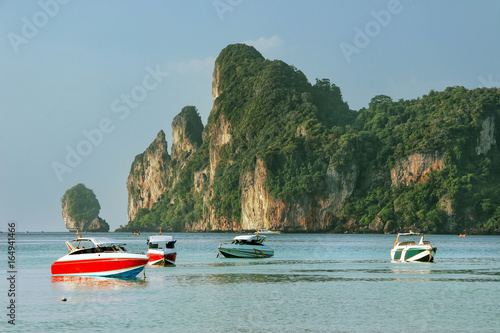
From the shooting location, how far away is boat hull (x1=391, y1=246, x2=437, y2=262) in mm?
61531

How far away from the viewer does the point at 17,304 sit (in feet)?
105

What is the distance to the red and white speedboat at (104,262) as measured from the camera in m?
43.4

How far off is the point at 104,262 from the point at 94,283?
2.35 metres

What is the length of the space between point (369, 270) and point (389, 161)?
133m

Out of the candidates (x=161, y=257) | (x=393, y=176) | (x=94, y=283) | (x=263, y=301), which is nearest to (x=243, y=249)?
(x=161, y=257)

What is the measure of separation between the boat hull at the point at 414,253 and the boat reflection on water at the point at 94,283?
28.8m

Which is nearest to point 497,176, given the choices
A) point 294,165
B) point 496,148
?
point 496,148

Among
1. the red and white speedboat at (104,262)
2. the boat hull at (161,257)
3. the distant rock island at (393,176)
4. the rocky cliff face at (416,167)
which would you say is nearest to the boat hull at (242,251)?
the boat hull at (161,257)

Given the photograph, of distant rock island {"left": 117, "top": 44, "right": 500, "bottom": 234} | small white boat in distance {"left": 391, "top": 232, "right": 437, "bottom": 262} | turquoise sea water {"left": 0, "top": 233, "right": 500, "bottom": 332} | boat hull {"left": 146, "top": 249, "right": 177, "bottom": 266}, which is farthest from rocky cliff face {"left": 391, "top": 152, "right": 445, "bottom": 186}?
boat hull {"left": 146, "top": 249, "right": 177, "bottom": 266}

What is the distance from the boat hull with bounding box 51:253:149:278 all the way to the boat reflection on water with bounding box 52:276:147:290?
0.39 m

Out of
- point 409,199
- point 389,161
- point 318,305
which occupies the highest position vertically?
point 389,161

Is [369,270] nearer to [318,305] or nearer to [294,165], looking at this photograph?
[318,305]

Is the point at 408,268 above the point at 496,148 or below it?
below

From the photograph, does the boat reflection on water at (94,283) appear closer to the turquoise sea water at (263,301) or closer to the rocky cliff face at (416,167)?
the turquoise sea water at (263,301)
